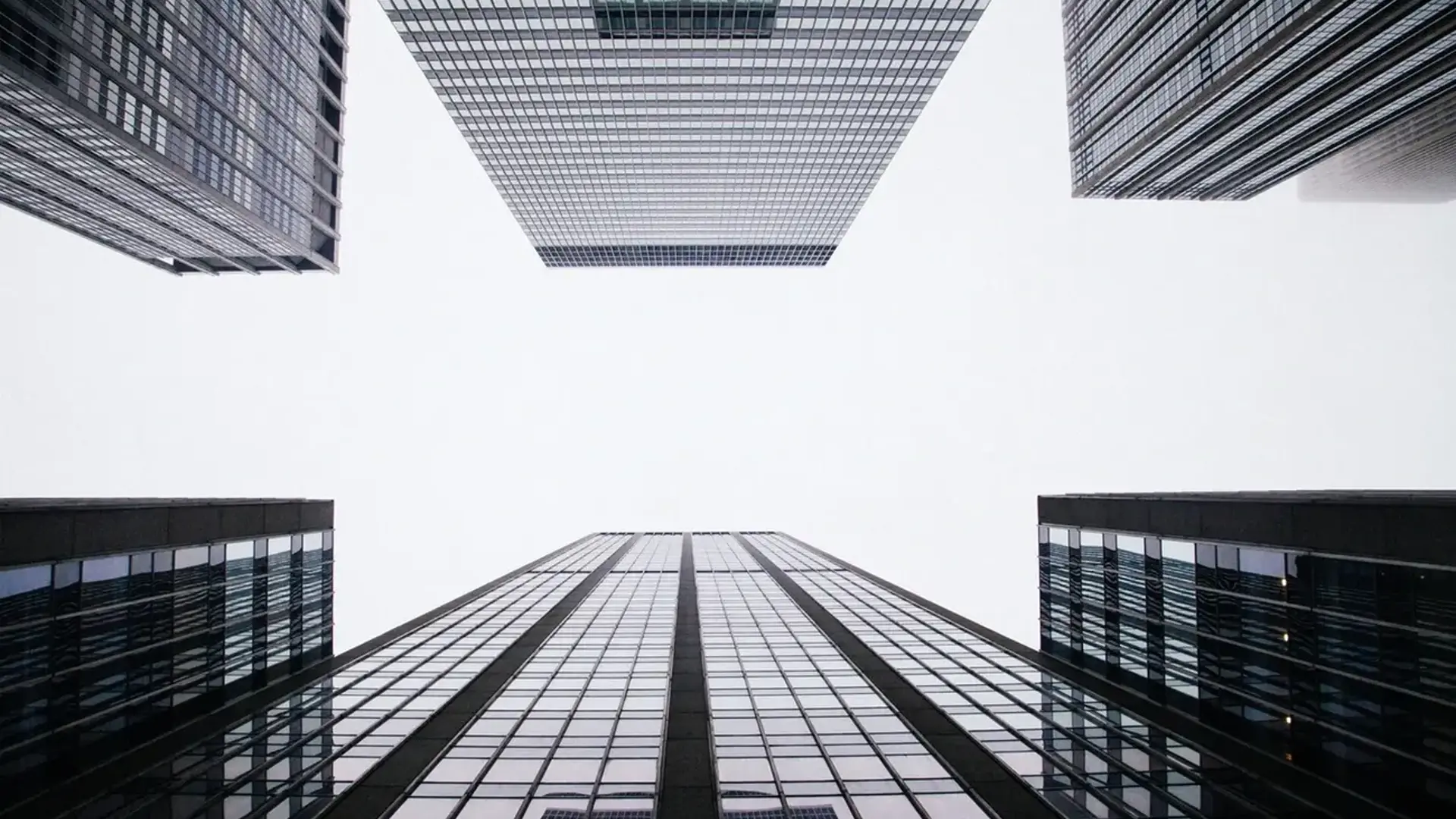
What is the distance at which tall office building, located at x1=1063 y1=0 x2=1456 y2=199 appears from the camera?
235 feet

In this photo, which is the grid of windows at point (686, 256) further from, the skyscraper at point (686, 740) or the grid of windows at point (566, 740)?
the grid of windows at point (566, 740)

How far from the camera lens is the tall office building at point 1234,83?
71.6 metres

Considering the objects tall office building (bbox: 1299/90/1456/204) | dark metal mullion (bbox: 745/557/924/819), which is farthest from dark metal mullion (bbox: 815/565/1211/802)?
tall office building (bbox: 1299/90/1456/204)

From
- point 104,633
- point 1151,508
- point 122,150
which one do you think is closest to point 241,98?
point 122,150

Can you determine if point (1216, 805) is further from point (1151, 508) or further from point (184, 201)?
point (184, 201)

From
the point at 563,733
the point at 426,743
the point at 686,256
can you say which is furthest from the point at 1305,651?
the point at 686,256

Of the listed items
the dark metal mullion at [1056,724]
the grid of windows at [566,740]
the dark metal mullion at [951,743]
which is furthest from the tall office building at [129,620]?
the dark metal mullion at [1056,724]

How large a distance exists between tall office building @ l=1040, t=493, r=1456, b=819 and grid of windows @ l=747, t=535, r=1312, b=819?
168 centimetres

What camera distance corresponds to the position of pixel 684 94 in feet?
383

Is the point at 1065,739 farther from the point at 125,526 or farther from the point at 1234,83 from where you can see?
the point at 1234,83

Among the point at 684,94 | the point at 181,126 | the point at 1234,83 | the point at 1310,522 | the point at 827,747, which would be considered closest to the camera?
the point at 1310,522

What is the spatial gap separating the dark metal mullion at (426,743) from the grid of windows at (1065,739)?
596 inches

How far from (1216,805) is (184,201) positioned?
126120 millimetres

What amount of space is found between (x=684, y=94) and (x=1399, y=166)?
12427 centimetres
